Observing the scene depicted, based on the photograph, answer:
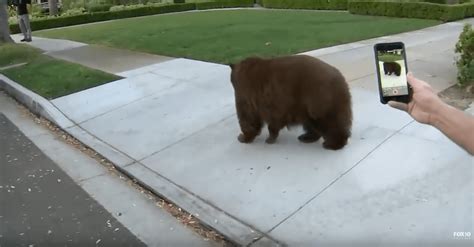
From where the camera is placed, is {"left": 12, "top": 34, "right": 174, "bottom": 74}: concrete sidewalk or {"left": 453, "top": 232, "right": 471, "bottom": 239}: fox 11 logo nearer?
{"left": 453, "top": 232, "right": 471, "bottom": 239}: fox 11 logo

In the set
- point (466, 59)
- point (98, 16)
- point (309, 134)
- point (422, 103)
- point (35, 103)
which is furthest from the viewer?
point (98, 16)

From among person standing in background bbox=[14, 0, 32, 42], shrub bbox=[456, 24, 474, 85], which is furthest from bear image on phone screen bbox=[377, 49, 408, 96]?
person standing in background bbox=[14, 0, 32, 42]

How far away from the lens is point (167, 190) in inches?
174

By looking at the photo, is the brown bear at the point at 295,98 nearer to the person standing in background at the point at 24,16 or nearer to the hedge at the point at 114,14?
the person standing in background at the point at 24,16

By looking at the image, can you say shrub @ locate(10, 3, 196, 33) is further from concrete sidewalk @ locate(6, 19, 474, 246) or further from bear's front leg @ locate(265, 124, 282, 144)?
bear's front leg @ locate(265, 124, 282, 144)

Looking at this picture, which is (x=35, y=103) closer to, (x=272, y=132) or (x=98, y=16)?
(x=272, y=132)

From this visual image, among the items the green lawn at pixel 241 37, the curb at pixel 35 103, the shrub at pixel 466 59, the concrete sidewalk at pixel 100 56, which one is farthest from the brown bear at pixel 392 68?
the concrete sidewalk at pixel 100 56

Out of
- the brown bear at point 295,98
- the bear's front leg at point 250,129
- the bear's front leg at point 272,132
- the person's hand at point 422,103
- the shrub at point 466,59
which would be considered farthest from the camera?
the shrub at point 466,59

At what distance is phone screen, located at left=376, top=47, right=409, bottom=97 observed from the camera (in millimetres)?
2271

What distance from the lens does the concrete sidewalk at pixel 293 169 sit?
348 centimetres

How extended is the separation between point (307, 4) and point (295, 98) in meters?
18.8

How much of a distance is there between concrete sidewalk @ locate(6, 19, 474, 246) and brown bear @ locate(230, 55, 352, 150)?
244 mm

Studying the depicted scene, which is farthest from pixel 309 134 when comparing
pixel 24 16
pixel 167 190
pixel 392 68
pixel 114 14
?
pixel 114 14

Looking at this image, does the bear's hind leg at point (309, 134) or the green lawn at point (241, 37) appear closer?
the bear's hind leg at point (309, 134)
